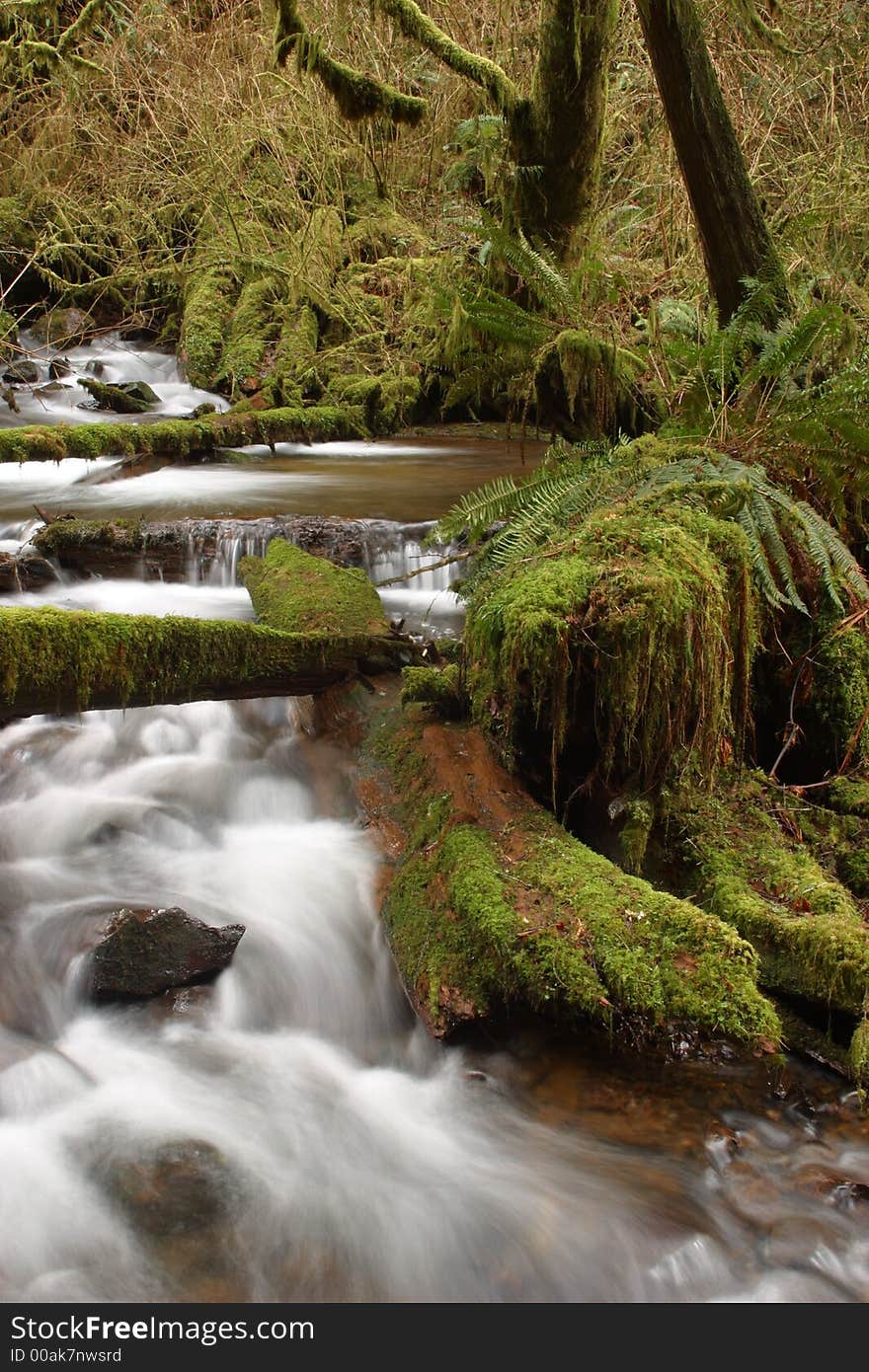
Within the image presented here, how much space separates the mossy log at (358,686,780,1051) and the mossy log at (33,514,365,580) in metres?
3.17

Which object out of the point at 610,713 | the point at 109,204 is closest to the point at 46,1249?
the point at 610,713

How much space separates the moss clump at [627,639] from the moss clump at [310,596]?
129 centimetres

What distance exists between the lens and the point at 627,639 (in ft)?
9.21

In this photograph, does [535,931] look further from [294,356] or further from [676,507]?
[294,356]

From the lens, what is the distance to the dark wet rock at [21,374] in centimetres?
1182

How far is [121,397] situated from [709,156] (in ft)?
26.4

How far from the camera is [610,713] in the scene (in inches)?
116

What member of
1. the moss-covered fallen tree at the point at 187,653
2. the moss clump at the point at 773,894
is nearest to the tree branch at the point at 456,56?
the moss-covered fallen tree at the point at 187,653

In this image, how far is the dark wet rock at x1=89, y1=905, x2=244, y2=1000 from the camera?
3.47 metres

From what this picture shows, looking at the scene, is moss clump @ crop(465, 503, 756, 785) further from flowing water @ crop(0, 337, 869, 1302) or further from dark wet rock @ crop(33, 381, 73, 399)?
dark wet rock @ crop(33, 381, 73, 399)

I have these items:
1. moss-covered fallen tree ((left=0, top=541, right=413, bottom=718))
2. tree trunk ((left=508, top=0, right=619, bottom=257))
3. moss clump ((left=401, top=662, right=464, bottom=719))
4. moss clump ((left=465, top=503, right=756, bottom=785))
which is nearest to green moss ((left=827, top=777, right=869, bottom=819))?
moss clump ((left=465, top=503, right=756, bottom=785))

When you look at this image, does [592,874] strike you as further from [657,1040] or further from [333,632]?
[333,632]

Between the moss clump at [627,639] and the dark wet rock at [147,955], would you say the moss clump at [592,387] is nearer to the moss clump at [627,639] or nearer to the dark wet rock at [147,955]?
the moss clump at [627,639]

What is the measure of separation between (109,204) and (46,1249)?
11.4 meters
